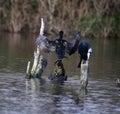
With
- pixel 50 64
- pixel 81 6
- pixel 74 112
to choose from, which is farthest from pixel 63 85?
pixel 81 6

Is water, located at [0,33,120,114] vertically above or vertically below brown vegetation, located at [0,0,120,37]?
below

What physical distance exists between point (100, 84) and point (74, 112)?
218 inches

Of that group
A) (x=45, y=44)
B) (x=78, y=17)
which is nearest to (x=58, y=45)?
(x=45, y=44)

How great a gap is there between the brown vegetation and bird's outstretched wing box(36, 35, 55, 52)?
3005cm

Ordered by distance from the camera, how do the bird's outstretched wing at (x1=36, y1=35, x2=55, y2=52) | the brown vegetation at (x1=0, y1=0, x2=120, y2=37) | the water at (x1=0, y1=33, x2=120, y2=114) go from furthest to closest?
the brown vegetation at (x1=0, y1=0, x2=120, y2=37)
the bird's outstretched wing at (x1=36, y1=35, x2=55, y2=52)
the water at (x1=0, y1=33, x2=120, y2=114)

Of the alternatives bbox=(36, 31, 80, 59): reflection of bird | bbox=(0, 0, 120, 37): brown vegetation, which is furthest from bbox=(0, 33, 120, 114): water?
bbox=(0, 0, 120, 37): brown vegetation

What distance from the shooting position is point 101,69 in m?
26.7

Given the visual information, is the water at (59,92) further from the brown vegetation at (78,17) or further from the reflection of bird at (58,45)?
the brown vegetation at (78,17)

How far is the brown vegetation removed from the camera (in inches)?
2062

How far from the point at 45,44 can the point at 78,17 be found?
32.0m

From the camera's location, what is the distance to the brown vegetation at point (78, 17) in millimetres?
52375

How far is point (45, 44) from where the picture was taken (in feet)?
70.5

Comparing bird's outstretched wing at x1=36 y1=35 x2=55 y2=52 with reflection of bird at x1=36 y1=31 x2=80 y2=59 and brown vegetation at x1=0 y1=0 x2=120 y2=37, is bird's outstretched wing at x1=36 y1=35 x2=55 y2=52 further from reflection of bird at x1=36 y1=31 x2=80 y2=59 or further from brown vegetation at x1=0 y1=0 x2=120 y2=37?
brown vegetation at x1=0 y1=0 x2=120 y2=37

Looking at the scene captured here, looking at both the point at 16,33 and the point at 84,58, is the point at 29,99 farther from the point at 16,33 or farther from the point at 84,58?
the point at 16,33
